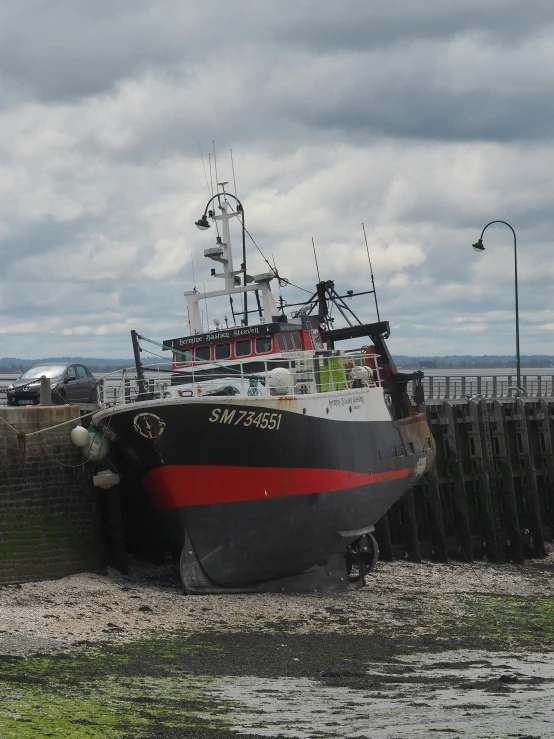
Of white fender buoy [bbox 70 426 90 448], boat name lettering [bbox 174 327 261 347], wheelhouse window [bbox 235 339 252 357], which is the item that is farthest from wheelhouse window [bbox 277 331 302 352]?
white fender buoy [bbox 70 426 90 448]

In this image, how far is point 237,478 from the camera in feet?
74.0

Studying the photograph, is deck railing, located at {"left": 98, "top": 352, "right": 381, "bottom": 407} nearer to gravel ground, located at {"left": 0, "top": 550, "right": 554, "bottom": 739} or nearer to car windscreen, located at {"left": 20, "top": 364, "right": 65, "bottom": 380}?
gravel ground, located at {"left": 0, "top": 550, "right": 554, "bottom": 739}

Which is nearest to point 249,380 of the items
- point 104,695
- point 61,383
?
point 61,383

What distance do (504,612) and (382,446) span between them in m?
5.05

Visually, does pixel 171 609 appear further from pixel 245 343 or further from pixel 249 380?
pixel 245 343

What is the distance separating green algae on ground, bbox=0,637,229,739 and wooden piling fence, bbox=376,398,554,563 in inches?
578

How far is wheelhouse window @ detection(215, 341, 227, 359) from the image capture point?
2672 cm

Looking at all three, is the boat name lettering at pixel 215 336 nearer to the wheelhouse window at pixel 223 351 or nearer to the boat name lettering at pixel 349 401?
the wheelhouse window at pixel 223 351

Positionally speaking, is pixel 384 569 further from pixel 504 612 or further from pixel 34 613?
pixel 34 613

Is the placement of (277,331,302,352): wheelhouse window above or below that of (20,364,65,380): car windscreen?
below

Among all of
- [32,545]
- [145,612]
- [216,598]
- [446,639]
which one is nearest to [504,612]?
[446,639]

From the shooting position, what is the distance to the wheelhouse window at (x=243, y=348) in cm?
2647

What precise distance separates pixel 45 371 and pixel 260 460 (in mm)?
11467

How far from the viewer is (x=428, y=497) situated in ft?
106
